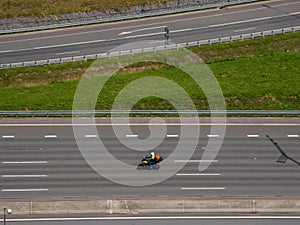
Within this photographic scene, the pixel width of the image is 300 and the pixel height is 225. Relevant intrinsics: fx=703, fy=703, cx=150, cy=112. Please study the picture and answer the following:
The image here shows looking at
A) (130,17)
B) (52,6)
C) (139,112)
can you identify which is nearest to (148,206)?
(139,112)

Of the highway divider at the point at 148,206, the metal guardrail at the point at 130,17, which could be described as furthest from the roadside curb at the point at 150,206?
the metal guardrail at the point at 130,17

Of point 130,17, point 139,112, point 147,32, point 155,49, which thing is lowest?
point 139,112

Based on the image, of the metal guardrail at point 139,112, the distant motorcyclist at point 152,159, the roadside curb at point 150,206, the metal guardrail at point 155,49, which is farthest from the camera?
the metal guardrail at point 155,49

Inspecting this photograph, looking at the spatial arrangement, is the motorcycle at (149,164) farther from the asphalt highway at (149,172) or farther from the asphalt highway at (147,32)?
the asphalt highway at (147,32)

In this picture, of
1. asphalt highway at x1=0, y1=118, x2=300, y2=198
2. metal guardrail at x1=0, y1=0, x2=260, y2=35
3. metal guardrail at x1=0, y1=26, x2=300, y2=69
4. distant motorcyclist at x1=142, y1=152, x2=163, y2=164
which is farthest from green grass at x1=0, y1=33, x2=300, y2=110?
metal guardrail at x1=0, y1=0, x2=260, y2=35

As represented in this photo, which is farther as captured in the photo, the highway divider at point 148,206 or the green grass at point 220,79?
the green grass at point 220,79

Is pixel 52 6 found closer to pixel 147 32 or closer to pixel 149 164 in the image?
pixel 147 32

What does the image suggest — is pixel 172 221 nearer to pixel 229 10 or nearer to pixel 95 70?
pixel 95 70
